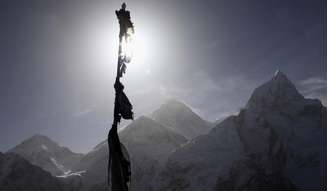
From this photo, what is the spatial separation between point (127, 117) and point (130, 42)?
1.73 m

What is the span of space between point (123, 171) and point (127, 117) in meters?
1.14

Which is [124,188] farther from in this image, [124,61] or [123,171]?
[124,61]

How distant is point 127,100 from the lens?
323 inches

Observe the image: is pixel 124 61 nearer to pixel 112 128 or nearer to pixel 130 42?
pixel 130 42

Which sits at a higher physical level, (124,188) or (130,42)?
(130,42)

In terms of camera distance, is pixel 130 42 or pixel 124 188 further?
pixel 130 42

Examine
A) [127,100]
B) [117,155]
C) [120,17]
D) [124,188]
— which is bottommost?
[124,188]

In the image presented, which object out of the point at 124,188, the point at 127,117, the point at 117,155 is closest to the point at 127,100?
the point at 127,117

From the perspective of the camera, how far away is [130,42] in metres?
8.56

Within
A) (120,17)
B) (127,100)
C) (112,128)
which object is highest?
(120,17)

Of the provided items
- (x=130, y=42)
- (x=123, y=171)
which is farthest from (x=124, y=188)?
(x=130, y=42)

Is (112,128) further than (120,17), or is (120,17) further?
(120,17)

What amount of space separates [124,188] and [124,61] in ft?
8.77

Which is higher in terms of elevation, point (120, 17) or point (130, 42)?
point (120, 17)
